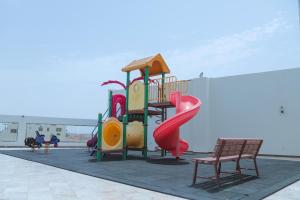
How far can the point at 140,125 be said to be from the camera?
13.1m

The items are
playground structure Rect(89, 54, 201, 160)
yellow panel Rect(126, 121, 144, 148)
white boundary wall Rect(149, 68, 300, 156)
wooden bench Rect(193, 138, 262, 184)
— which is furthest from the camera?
white boundary wall Rect(149, 68, 300, 156)

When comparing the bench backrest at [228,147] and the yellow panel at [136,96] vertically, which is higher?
the yellow panel at [136,96]

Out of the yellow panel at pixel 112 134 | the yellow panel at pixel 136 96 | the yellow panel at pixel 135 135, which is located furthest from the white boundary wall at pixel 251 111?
the yellow panel at pixel 112 134

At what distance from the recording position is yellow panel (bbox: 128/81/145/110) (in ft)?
42.9

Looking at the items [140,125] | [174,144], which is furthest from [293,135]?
Answer: [140,125]

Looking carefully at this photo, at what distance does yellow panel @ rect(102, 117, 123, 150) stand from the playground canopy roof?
8.80 ft

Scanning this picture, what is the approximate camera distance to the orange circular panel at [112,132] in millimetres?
11703

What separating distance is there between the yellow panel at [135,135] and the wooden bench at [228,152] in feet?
20.6

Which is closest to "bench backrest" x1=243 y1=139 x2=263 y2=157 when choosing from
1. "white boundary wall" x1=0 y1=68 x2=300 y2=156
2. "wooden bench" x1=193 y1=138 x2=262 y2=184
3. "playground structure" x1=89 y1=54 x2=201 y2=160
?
"wooden bench" x1=193 y1=138 x2=262 y2=184

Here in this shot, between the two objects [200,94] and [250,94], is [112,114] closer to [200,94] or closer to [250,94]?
[200,94]

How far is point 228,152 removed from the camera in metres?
6.29

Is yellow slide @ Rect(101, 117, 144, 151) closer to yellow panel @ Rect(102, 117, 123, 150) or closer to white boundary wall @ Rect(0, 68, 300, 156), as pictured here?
yellow panel @ Rect(102, 117, 123, 150)

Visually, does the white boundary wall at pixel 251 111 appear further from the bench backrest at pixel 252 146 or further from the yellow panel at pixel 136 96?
the bench backrest at pixel 252 146

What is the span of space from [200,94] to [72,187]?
12.6 metres
